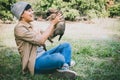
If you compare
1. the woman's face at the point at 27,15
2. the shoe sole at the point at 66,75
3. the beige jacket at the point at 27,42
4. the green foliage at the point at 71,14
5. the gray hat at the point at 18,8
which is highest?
the gray hat at the point at 18,8

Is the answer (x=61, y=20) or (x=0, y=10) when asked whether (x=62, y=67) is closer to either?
(x=61, y=20)

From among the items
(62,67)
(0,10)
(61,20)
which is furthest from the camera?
(0,10)

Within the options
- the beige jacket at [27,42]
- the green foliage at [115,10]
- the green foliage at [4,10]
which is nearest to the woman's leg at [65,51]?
the beige jacket at [27,42]

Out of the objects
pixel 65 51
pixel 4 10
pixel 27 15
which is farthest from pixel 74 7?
pixel 27 15

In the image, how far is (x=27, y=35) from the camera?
509 cm

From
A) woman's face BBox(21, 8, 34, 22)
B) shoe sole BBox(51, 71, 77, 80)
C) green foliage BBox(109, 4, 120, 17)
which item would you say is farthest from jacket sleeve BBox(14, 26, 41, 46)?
green foliage BBox(109, 4, 120, 17)

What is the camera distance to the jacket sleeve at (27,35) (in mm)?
5031

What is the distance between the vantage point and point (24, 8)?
17.0 ft

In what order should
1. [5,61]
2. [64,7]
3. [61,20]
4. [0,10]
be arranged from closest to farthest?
1. [61,20]
2. [5,61]
3. [0,10]
4. [64,7]

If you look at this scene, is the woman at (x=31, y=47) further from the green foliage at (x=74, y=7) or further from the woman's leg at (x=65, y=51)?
the green foliage at (x=74, y=7)

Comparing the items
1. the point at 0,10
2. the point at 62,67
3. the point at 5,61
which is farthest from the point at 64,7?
the point at 62,67

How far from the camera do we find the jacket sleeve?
16.5 feet

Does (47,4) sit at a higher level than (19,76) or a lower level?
lower

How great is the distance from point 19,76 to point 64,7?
10898mm
